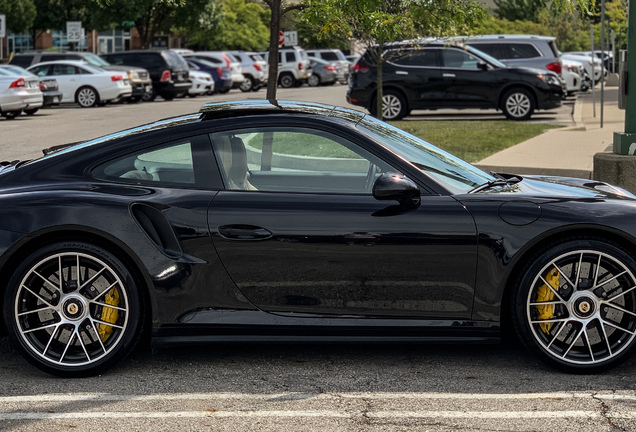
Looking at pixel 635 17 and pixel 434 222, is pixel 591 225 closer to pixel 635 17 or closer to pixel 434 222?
pixel 434 222

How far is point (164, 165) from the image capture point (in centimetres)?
520

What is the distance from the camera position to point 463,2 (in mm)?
15031

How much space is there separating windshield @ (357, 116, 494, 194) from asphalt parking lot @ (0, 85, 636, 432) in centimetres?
91

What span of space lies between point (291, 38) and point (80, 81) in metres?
24.5

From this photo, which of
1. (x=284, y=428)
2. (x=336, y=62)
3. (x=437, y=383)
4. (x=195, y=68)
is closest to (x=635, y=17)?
(x=437, y=383)

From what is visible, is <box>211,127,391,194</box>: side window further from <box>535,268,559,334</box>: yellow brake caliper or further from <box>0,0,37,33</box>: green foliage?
<box>0,0,37,33</box>: green foliage

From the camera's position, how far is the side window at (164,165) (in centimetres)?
518

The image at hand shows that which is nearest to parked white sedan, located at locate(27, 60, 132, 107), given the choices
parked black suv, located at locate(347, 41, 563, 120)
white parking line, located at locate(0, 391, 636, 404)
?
parked black suv, located at locate(347, 41, 563, 120)

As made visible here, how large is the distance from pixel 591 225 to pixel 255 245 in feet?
5.44

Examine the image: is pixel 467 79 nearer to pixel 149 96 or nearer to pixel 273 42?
pixel 273 42

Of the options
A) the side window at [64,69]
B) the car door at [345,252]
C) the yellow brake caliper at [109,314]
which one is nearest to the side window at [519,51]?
the side window at [64,69]

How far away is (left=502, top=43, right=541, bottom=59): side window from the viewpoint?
25594 mm

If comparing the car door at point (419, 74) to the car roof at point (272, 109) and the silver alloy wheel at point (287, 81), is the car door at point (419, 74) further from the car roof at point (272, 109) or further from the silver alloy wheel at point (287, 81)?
the silver alloy wheel at point (287, 81)

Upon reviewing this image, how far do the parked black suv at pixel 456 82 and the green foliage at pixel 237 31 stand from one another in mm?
38633
